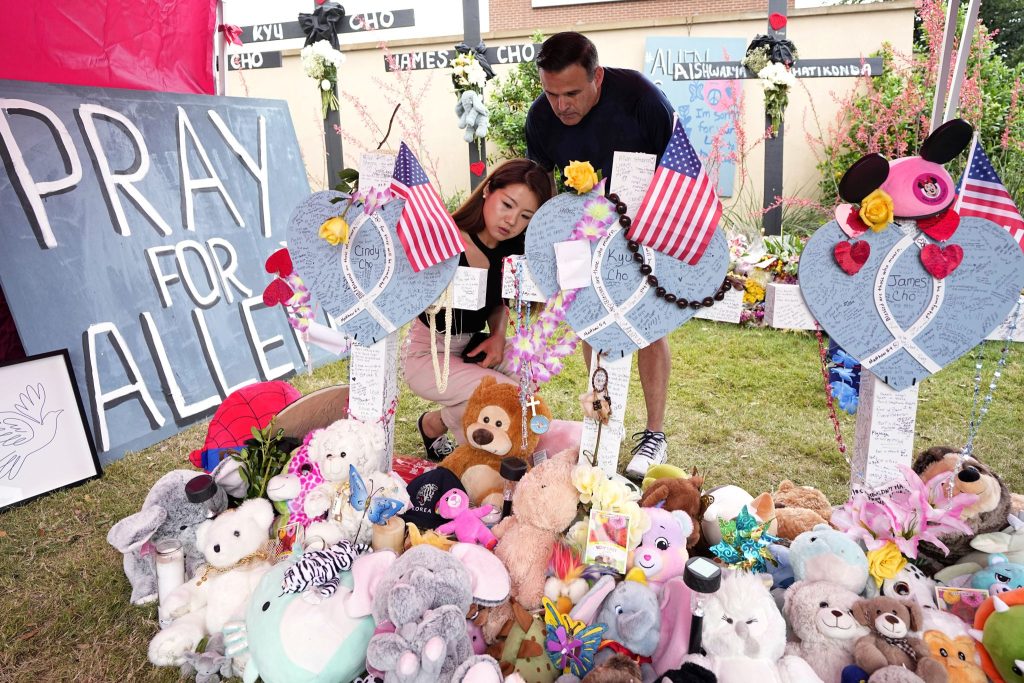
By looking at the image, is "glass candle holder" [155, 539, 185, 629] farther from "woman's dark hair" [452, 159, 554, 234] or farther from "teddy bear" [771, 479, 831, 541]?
"teddy bear" [771, 479, 831, 541]

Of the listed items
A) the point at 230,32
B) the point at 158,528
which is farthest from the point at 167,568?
the point at 230,32

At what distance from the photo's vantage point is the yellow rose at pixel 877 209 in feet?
4.43

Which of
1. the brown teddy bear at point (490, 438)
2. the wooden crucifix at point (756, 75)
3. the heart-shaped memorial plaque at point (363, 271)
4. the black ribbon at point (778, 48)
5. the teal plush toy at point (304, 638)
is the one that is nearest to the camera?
the teal plush toy at point (304, 638)

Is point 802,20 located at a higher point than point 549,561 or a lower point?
higher

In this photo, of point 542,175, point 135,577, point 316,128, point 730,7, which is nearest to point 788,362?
point 542,175

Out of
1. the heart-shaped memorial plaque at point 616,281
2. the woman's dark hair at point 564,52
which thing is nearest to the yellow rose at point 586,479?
the heart-shaped memorial plaque at point 616,281

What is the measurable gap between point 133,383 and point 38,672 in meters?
1.51

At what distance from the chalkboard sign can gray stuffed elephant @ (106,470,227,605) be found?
3.70 feet

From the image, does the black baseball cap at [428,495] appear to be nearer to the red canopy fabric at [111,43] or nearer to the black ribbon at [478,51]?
the red canopy fabric at [111,43]

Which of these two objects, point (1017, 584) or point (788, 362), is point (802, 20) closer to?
point (788, 362)

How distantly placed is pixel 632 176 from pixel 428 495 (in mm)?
936

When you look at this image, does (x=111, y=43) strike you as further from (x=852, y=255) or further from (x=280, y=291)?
(x=852, y=255)

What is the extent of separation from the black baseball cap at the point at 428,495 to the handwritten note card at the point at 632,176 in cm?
82

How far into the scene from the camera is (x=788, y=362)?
145 inches
